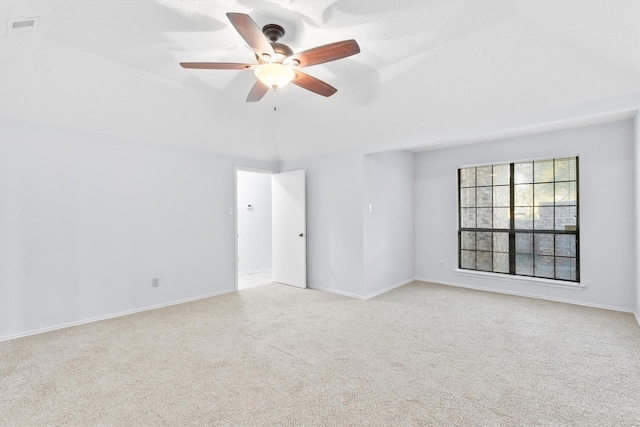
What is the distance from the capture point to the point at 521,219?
4766mm

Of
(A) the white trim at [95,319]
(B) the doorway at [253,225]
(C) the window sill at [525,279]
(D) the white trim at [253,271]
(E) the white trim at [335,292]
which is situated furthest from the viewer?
(B) the doorway at [253,225]

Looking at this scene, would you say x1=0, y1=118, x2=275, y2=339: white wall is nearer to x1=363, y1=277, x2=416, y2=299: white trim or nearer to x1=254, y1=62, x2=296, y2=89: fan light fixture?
x1=363, y1=277, x2=416, y2=299: white trim

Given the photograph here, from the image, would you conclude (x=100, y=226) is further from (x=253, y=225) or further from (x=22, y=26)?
(x=253, y=225)

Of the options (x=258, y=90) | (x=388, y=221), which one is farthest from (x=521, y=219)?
A: (x=258, y=90)

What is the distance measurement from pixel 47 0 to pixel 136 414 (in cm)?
285

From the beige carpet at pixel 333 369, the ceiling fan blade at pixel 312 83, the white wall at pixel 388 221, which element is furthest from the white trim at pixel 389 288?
the ceiling fan blade at pixel 312 83

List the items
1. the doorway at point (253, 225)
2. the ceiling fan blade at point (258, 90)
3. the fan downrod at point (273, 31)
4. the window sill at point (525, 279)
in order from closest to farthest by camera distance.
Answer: the fan downrod at point (273, 31) → the ceiling fan blade at point (258, 90) → the window sill at point (525, 279) → the doorway at point (253, 225)

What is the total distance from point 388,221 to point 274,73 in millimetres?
3364

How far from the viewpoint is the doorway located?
6.73 meters

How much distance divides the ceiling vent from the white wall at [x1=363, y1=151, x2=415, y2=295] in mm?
3681

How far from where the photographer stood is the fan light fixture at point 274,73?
7.53ft

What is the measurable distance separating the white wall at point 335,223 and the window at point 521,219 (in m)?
1.93

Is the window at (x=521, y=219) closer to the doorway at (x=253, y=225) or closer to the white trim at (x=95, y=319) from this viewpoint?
the doorway at (x=253, y=225)

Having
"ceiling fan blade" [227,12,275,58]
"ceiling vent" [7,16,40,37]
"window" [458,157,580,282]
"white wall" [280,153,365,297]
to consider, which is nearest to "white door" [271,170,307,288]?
"white wall" [280,153,365,297]
